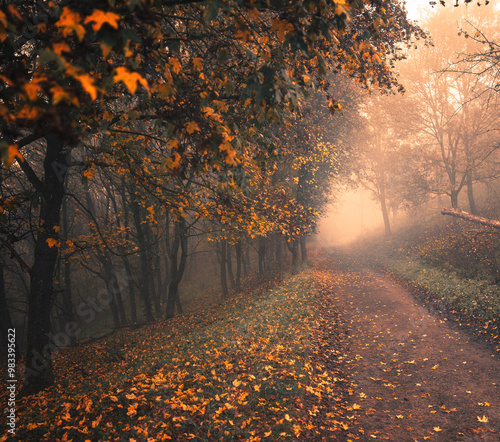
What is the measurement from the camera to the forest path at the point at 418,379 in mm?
4906

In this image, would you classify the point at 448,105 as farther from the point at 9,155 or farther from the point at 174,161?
the point at 9,155

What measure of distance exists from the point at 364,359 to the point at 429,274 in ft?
31.0

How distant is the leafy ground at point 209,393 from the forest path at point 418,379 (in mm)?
522

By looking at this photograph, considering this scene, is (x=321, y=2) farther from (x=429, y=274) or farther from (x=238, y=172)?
(x=429, y=274)

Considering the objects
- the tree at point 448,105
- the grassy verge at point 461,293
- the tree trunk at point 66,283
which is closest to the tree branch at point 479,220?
the grassy verge at point 461,293

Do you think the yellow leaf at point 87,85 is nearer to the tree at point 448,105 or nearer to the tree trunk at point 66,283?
the tree trunk at point 66,283

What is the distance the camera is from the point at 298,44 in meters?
2.94

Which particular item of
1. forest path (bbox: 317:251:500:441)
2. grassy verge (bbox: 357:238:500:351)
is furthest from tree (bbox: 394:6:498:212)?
forest path (bbox: 317:251:500:441)

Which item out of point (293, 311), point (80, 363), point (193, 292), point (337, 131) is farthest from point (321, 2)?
point (193, 292)

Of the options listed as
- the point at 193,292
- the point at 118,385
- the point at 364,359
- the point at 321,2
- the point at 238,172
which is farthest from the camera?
the point at 193,292

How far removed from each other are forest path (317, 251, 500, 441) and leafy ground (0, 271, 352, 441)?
0.52 metres

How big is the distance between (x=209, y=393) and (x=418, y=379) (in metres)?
4.44

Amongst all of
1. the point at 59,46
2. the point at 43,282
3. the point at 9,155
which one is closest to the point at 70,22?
the point at 59,46

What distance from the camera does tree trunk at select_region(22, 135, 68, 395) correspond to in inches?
273
